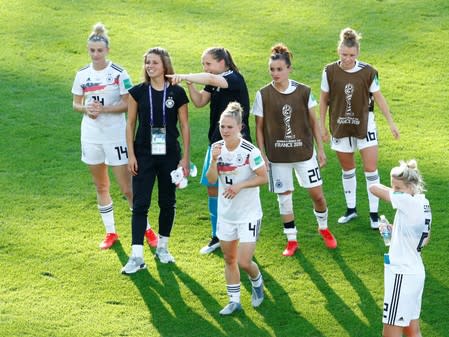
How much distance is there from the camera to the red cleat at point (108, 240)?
9609 millimetres

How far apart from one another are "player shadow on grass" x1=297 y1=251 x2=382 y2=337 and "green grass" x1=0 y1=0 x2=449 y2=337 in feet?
0.05

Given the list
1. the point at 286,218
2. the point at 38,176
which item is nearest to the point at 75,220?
the point at 38,176

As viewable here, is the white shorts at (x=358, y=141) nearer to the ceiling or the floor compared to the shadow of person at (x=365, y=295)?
nearer to the ceiling

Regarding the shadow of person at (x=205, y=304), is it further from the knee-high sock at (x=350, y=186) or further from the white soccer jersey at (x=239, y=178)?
the knee-high sock at (x=350, y=186)

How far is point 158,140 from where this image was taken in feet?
29.2

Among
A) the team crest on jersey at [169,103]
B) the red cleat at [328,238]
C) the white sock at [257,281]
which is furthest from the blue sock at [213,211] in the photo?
the white sock at [257,281]

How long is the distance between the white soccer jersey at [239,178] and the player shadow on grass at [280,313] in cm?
78

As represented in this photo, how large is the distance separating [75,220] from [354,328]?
3.20 meters

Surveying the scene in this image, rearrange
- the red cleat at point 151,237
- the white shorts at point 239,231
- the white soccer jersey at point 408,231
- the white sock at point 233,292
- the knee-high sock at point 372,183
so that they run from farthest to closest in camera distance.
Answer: the knee-high sock at point 372,183, the red cleat at point 151,237, the white sock at point 233,292, the white shorts at point 239,231, the white soccer jersey at point 408,231

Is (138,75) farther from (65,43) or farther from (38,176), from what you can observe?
(38,176)

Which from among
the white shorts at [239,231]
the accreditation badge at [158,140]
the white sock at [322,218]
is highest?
the accreditation badge at [158,140]

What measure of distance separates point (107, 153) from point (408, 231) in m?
3.20

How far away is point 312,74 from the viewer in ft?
44.7

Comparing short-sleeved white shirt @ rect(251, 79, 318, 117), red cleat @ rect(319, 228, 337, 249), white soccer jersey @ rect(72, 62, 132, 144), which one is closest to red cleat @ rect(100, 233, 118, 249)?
white soccer jersey @ rect(72, 62, 132, 144)
